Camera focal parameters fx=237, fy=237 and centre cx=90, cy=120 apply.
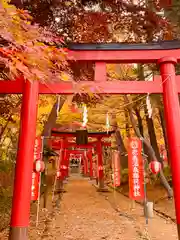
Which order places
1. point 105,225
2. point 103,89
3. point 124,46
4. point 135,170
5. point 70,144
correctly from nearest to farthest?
point 103,89 < point 124,46 < point 135,170 < point 105,225 < point 70,144

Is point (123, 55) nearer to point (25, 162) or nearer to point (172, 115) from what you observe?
point (172, 115)

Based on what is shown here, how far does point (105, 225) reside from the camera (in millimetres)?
8359

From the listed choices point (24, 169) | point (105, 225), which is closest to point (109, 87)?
point (24, 169)

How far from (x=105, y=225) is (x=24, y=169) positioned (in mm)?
4369

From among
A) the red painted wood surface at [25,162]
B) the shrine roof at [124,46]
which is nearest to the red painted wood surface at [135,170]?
the shrine roof at [124,46]

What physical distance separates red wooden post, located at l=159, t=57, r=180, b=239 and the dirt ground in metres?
2.43

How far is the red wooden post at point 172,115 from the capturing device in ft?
18.0

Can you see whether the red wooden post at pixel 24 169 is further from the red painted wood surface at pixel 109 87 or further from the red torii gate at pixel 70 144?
the red torii gate at pixel 70 144

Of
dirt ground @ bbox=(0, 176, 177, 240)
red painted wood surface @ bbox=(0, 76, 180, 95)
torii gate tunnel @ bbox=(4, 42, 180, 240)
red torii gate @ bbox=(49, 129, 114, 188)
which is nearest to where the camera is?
torii gate tunnel @ bbox=(4, 42, 180, 240)

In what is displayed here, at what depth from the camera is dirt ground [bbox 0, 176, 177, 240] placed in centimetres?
708

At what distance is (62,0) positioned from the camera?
7.49 meters

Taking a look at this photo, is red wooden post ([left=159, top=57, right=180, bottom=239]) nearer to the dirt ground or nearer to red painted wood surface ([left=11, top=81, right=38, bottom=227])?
the dirt ground

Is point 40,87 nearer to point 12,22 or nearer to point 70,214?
point 12,22

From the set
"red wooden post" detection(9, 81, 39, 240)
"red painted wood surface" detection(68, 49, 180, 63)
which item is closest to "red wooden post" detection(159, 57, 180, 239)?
"red painted wood surface" detection(68, 49, 180, 63)
